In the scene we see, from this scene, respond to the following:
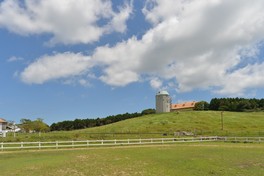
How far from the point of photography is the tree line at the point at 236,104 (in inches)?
6811

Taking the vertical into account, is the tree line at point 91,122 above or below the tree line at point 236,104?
below

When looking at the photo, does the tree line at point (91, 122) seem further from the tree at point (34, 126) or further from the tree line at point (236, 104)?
the tree at point (34, 126)

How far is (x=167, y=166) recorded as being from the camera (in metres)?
22.2

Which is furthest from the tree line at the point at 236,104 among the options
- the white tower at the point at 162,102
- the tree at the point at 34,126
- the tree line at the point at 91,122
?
the tree at the point at 34,126

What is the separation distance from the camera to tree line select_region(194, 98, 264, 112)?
568 feet

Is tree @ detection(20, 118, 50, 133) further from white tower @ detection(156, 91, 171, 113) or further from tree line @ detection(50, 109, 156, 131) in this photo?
white tower @ detection(156, 91, 171, 113)

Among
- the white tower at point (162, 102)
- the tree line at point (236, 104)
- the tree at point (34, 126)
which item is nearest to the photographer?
the tree at point (34, 126)

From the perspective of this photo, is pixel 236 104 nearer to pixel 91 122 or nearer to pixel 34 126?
pixel 91 122

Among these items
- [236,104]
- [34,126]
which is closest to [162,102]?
[236,104]

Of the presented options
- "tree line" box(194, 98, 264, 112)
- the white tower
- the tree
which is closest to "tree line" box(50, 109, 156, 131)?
the white tower

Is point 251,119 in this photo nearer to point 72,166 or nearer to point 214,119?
point 214,119

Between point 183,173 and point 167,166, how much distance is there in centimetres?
295

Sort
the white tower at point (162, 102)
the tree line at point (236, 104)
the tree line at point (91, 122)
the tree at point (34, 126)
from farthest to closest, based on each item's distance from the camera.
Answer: the tree line at point (91, 122), the tree line at point (236, 104), the white tower at point (162, 102), the tree at point (34, 126)

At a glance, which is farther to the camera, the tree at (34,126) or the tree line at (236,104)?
the tree line at (236,104)
